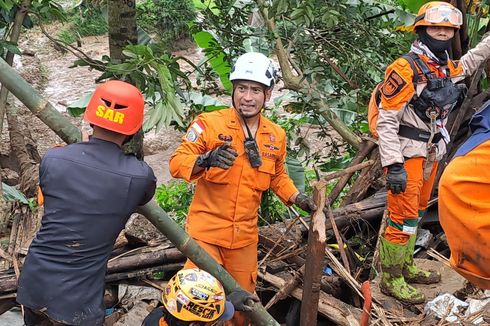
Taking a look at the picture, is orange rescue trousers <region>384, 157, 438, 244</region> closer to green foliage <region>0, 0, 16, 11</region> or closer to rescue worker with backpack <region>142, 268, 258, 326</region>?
rescue worker with backpack <region>142, 268, 258, 326</region>

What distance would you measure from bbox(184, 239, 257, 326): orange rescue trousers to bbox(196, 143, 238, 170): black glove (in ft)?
2.13

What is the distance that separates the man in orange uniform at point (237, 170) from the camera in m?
3.91

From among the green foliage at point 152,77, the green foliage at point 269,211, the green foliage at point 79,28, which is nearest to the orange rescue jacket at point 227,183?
the green foliage at point 152,77

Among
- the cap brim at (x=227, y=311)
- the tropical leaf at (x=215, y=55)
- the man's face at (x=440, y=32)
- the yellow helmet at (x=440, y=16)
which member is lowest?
the cap brim at (x=227, y=311)

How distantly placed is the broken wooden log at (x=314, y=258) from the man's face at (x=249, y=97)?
2.03 feet

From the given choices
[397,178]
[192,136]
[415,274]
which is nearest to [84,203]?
[192,136]

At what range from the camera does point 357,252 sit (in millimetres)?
5535

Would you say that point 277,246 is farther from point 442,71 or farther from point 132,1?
point 132,1

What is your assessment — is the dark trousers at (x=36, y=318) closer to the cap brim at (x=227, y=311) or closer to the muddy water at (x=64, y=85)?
the cap brim at (x=227, y=311)

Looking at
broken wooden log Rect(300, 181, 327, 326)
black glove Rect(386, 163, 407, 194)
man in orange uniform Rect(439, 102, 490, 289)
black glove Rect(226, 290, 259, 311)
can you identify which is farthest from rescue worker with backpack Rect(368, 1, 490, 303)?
man in orange uniform Rect(439, 102, 490, 289)

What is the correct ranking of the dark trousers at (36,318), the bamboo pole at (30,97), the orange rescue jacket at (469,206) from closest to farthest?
the orange rescue jacket at (469,206)
the bamboo pole at (30,97)
the dark trousers at (36,318)

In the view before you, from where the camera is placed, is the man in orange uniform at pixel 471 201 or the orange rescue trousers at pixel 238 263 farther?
the orange rescue trousers at pixel 238 263

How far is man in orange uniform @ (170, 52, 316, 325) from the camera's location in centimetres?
391

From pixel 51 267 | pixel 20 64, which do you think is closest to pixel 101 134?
pixel 51 267
